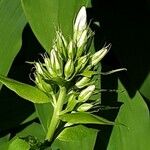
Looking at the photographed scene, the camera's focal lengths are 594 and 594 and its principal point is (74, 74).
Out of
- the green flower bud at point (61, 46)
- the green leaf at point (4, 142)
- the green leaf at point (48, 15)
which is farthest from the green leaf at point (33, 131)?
the green flower bud at point (61, 46)

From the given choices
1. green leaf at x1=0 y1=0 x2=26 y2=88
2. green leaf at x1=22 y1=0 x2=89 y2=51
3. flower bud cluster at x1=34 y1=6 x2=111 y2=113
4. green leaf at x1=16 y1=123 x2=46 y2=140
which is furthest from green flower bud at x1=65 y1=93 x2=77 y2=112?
green leaf at x1=16 y1=123 x2=46 y2=140

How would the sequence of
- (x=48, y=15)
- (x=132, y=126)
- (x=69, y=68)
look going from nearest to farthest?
(x=69, y=68)
(x=48, y=15)
(x=132, y=126)

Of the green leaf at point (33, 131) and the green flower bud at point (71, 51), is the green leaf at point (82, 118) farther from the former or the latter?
the green leaf at point (33, 131)

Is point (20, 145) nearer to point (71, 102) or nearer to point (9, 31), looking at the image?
point (71, 102)

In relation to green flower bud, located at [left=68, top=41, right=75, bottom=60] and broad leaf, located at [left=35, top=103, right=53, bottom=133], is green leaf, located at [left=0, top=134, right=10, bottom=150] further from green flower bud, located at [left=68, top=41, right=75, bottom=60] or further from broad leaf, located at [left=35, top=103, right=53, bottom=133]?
green flower bud, located at [left=68, top=41, right=75, bottom=60]

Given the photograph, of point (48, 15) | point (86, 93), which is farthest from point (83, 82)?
point (48, 15)
